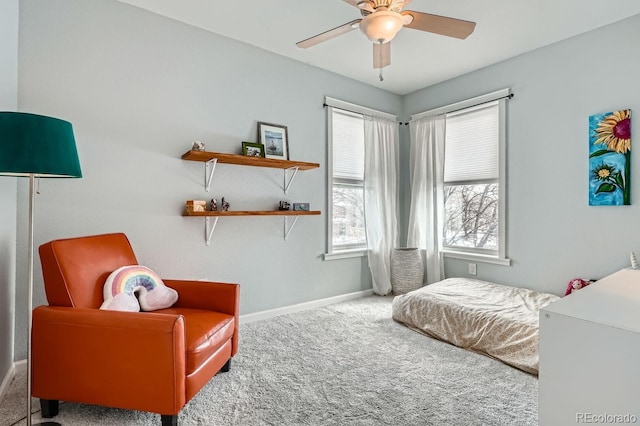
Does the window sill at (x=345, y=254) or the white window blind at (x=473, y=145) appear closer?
the white window blind at (x=473, y=145)

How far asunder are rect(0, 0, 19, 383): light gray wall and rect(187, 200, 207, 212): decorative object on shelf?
3.43 ft

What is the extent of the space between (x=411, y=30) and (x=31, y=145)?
9.06 ft

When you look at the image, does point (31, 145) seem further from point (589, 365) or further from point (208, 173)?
point (589, 365)

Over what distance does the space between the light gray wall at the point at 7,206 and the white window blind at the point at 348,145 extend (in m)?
2.63

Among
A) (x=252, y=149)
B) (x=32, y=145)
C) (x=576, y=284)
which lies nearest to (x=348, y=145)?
(x=252, y=149)

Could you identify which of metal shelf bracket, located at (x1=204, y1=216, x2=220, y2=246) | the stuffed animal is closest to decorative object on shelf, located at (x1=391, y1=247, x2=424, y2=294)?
the stuffed animal

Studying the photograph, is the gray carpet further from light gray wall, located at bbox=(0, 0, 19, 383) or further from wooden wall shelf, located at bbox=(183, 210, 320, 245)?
wooden wall shelf, located at bbox=(183, 210, 320, 245)

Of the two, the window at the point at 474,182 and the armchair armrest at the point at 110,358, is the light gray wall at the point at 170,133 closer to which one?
the armchair armrest at the point at 110,358

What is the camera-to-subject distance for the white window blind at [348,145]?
3.74m

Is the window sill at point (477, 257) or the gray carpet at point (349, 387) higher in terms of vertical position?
the window sill at point (477, 257)

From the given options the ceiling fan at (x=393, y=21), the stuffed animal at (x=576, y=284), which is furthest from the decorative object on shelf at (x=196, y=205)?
the stuffed animal at (x=576, y=284)

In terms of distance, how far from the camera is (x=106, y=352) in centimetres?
152

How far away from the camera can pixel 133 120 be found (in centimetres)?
250

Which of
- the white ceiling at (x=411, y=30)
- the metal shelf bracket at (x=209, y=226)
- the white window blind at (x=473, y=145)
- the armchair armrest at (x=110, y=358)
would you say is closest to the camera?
the armchair armrest at (x=110, y=358)
